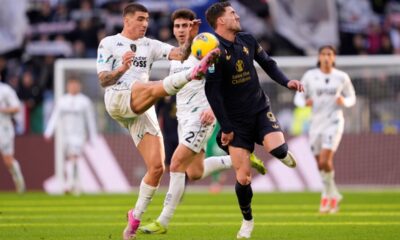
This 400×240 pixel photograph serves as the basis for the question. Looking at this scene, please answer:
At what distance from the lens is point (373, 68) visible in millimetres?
23219

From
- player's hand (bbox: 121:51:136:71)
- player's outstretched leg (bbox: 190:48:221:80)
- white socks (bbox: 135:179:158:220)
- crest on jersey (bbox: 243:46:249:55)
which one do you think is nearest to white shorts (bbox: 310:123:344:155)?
crest on jersey (bbox: 243:46:249:55)

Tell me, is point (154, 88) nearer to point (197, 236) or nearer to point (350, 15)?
point (197, 236)

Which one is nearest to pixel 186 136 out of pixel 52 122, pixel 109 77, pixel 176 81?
pixel 109 77

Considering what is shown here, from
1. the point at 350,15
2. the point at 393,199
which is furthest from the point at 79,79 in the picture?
the point at 393,199

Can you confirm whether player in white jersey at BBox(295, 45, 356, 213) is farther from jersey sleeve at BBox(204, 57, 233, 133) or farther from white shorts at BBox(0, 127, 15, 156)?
white shorts at BBox(0, 127, 15, 156)

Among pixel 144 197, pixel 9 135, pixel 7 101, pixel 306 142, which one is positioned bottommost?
pixel 306 142

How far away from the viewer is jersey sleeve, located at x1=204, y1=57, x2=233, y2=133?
11.1m

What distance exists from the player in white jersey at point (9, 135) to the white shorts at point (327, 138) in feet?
25.8

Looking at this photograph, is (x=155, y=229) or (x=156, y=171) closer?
(x=156, y=171)

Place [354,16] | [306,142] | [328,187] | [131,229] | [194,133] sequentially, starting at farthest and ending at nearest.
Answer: [354,16] → [306,142] → [328,187] → [194,133] → [131,229]

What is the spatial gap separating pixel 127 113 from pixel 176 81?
104 centimetres

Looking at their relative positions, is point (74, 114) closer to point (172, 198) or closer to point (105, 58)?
point (172, 198)

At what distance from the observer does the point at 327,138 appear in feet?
54.3

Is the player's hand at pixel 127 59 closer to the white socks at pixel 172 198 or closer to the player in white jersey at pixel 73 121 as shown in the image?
the white socks at pixel 172 198
